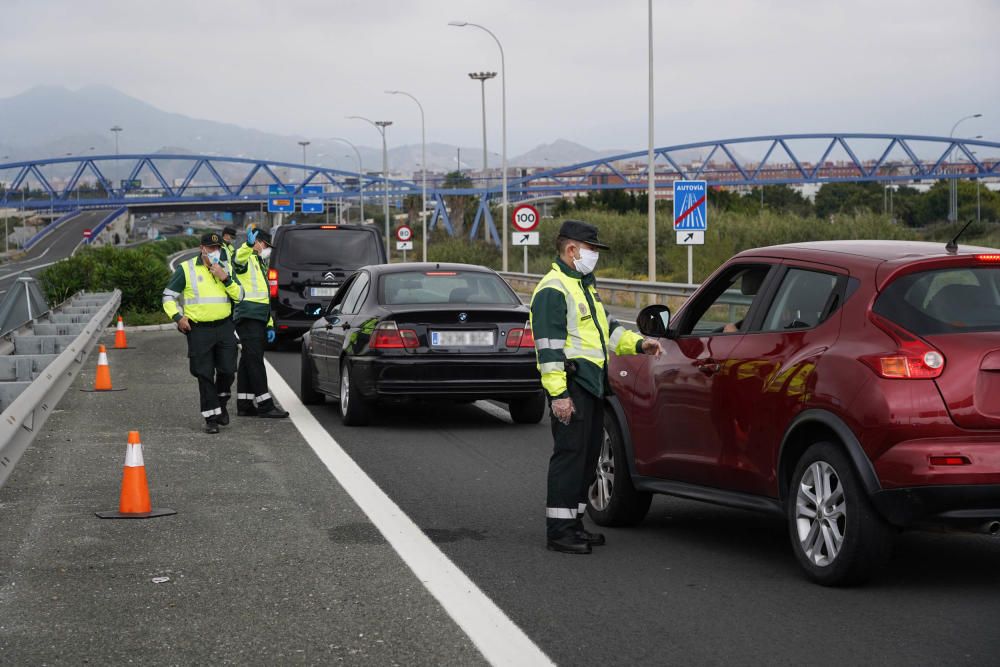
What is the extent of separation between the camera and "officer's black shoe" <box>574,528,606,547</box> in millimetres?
7625

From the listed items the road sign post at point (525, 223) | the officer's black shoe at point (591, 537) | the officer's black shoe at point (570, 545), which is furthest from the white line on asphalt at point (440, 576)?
the road sign post at point (525, 223)

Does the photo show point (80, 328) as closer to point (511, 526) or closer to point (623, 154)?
point (511, 526)

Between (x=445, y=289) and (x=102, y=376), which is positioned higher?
(x=445, y=289)

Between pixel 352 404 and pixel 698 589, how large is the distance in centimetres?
697

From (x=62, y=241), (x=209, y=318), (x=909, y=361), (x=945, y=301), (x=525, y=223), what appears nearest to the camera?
(x=909, y=361)

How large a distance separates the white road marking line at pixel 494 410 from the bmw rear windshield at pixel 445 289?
1206 mm

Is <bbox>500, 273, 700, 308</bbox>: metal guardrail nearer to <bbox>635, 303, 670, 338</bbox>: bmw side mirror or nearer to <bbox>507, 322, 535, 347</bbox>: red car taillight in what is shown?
<bbox>507, 322, 535, 347</bbox>: red car taillight

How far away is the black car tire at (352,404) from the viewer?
43.4ft

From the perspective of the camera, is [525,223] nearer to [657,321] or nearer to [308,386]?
[308,386]

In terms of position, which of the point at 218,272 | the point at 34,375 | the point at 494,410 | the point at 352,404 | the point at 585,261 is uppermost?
the point at 585,261

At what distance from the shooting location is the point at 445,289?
14.0 meters

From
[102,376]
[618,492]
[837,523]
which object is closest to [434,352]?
[618,492]

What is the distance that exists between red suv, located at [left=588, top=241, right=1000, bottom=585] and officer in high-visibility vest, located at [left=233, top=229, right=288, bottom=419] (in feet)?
22.3

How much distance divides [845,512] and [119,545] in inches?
150
